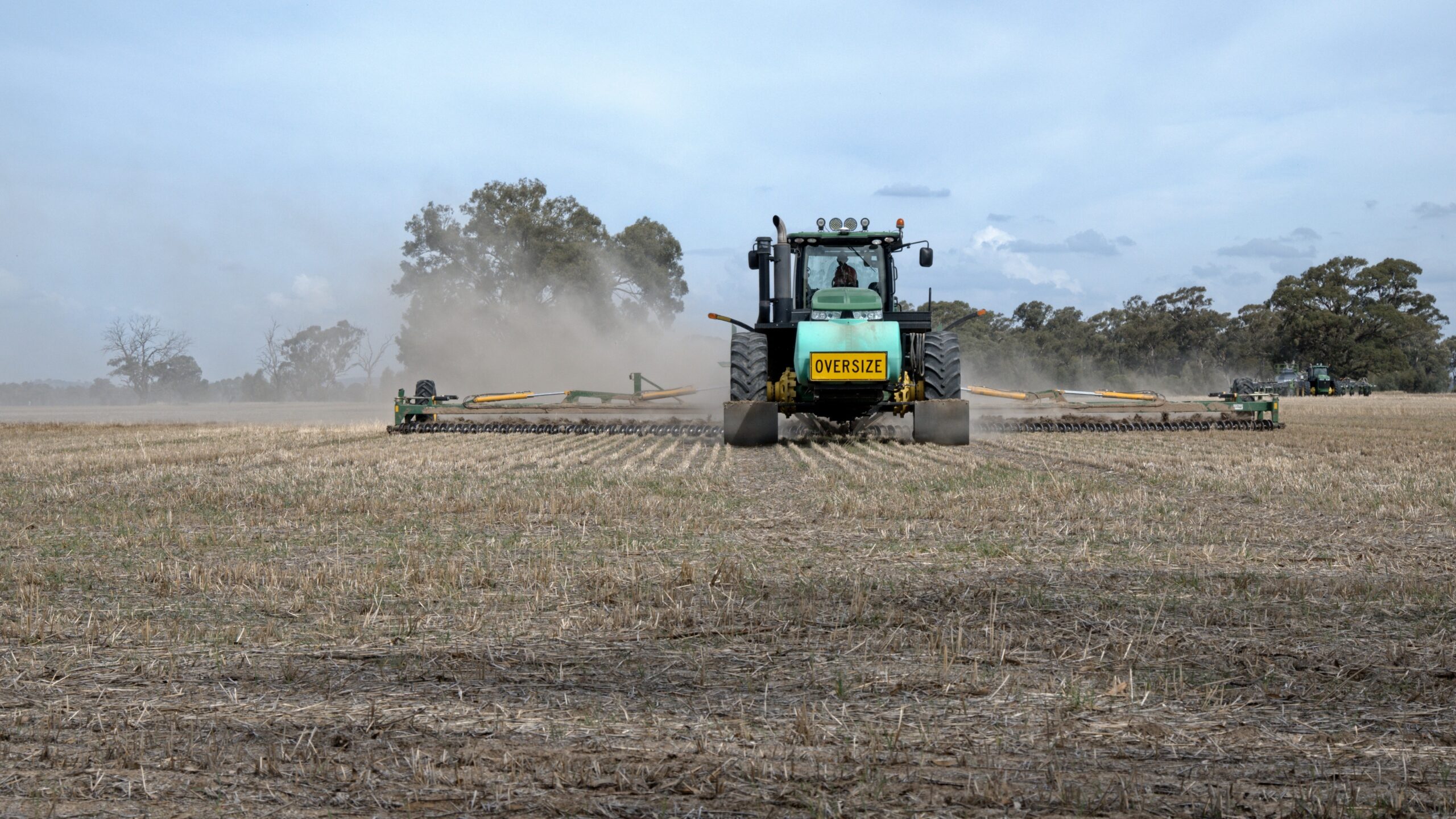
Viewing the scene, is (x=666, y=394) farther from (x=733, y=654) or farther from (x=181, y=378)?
(x=181, y=378)

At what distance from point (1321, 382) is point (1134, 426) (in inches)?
1711

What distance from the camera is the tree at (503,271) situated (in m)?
48.5

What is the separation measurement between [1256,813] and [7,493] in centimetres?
1022

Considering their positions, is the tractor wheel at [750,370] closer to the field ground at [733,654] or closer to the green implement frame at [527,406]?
the green implement frame at [527,406]

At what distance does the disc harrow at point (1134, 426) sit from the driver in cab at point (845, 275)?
509 cm

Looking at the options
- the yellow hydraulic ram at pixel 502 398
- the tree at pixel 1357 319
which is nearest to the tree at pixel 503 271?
the yellow hydraulic ram at pixel 502 398

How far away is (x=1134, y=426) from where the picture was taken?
62.7 ft

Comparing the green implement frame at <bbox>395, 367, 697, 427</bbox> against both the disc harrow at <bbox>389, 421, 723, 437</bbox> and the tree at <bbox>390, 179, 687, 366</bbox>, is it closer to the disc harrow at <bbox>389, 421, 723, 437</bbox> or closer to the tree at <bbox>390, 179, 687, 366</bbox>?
the disc harrow at <bbox>389, 421, 723, 437</bbox>

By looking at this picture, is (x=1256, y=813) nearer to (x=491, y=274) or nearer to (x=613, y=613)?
(x=613, y=613)

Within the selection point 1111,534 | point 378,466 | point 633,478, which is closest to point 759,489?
point 633,478

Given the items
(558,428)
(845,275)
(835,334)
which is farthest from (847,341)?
(558,428)

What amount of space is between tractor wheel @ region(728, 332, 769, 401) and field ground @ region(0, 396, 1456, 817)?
228 inches

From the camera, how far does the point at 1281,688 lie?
Result: 3.63 m

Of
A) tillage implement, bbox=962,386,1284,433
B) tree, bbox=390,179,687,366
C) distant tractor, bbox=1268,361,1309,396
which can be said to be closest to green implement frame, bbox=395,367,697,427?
tillage implement, bbox=962,386,1284,433
